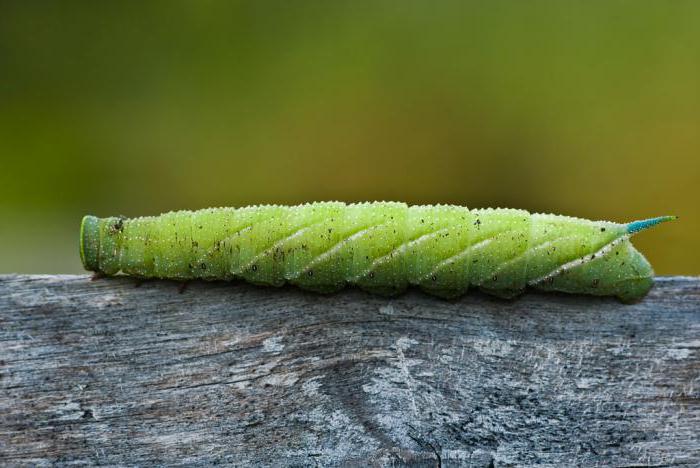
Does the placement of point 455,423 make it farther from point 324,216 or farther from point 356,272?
point 324,216

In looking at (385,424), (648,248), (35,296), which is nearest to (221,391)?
(385,424)

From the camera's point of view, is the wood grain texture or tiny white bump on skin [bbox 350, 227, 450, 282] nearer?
the wood grain texture

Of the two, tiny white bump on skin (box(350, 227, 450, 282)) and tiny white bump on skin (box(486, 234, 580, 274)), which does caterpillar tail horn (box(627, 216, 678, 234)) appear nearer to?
tiny white bump on skin (box(486, 234, 580, 274))

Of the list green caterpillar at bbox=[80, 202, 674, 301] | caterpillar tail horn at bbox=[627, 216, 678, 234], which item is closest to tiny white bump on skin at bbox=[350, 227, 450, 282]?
green caterpillar at bbox=[80, 202, 674, 301]

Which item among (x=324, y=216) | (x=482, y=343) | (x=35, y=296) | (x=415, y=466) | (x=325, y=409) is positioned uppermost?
(x=324, y=216)

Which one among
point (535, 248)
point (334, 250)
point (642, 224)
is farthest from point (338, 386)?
point (642, 224)

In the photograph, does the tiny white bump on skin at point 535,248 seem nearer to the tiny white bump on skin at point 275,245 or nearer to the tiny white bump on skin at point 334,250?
the tiny white bump on skin at point 334,250

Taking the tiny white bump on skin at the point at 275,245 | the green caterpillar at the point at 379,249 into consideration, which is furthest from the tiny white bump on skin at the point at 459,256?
the tiny white bump on skin at the point at 275,245
